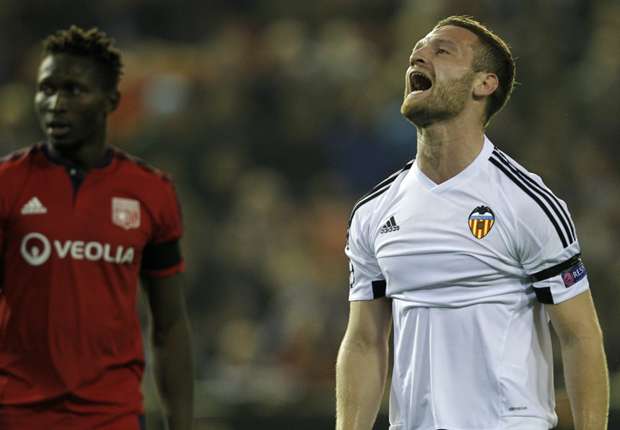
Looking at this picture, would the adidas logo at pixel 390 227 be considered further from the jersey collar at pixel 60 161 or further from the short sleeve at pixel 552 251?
the jersey collar at pixel 60 161

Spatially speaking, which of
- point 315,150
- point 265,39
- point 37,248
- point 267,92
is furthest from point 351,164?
point 37,248

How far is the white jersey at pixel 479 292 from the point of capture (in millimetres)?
3584

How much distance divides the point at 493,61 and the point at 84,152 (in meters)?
1.44

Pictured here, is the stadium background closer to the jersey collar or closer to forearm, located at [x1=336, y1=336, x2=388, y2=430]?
the jersey collar

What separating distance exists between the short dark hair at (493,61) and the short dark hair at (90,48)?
129cm

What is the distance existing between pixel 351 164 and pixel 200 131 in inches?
42.4

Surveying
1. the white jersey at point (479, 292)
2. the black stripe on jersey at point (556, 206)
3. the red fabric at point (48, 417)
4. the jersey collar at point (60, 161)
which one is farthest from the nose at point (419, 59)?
the red fabric at point (48, 417)

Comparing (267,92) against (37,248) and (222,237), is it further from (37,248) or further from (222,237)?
(37,248)

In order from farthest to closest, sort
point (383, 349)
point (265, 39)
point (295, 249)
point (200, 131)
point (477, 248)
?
point (265, 39)
point (200, 131)
point (295, 249)
point (383, 349)
point (477, 248)

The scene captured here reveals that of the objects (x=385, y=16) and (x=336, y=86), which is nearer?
(x=336, y=86)

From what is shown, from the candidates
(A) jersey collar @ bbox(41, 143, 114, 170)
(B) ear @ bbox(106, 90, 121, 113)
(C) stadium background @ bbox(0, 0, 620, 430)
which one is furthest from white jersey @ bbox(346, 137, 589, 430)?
(C) stadium background @ bbox(0, 0, 620, 430)

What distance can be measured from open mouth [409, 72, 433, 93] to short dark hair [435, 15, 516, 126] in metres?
0.16

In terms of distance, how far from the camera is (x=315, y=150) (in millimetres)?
9109

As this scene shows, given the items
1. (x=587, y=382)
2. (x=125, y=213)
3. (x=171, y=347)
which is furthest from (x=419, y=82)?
(x=171, y=347)
